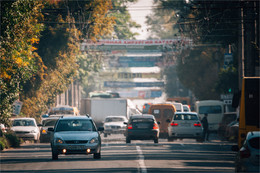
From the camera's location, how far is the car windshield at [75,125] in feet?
82.4

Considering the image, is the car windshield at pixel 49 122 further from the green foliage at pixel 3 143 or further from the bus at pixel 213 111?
the bus at pixel 213 111

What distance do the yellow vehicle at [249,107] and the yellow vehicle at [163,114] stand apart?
22.9 meters

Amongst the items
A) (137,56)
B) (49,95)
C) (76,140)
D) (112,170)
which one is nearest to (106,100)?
(49,95)

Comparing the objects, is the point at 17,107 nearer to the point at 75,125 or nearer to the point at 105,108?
the point at 75,125

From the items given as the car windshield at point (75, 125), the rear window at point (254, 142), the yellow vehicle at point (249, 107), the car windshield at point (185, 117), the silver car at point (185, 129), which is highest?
the yellow vehicle at point (249, 107)

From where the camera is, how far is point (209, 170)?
63.7 ft

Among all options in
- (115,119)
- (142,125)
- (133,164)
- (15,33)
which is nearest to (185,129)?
(142,125)

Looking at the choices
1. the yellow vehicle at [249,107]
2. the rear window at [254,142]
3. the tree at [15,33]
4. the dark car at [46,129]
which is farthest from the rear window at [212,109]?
the rear window at [254,142]

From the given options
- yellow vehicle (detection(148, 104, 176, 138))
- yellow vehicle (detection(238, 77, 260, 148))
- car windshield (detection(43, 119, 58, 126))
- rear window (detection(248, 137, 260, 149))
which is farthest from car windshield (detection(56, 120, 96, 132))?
yellow vehicle (detection(148, 104, 176, 138))

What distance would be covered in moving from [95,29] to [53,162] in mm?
25360

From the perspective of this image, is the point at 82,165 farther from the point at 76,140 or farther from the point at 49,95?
the point at 49,95

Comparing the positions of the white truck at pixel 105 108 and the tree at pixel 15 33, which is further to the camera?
the white truck at pixel 105 108

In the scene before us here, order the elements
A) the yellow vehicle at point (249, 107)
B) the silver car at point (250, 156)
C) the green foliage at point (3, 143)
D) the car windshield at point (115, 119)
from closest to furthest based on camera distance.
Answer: the silver car at point (250, 156), the yellow vehicle at point (249, 107), the green foliage at point (3, 143), the car windshield at point (115, 119)

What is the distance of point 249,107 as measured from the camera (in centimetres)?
2058
